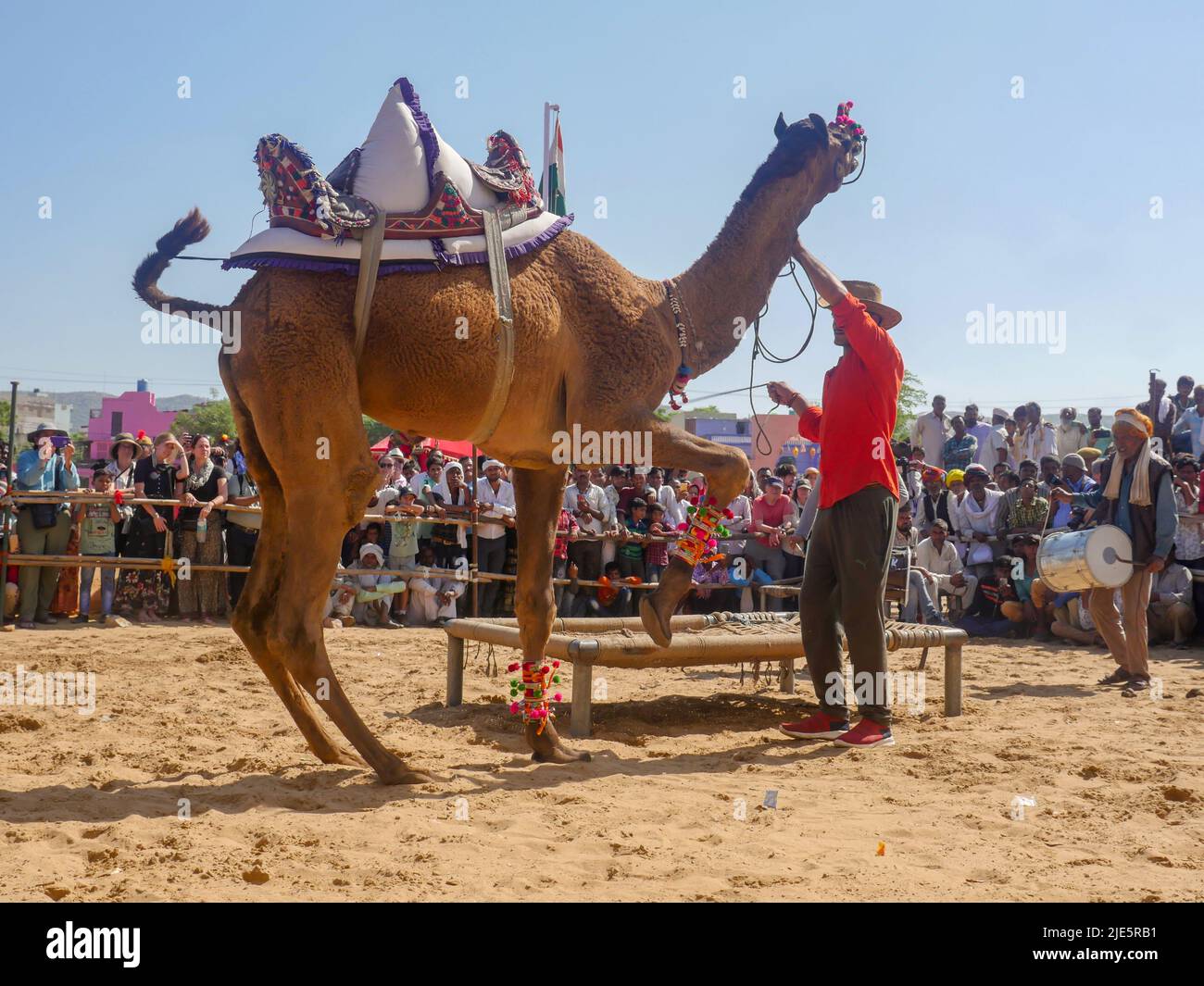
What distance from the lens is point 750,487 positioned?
15.7 metres

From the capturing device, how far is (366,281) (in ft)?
15.9

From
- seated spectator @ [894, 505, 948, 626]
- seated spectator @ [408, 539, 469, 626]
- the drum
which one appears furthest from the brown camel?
seated spectator @ [408, 539, 469, 626]

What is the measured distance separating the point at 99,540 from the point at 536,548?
805cm

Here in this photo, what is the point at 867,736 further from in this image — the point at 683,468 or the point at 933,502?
the point at 933,502

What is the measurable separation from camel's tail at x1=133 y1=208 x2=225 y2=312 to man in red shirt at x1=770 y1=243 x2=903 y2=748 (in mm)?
3032

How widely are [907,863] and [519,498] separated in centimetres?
270

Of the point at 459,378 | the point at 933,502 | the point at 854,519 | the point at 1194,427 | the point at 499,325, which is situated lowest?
the point at 854,519

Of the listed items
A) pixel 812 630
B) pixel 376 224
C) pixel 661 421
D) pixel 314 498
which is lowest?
pixel 812 630

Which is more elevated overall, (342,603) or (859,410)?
(859,410)

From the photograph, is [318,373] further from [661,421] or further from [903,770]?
[903,770]

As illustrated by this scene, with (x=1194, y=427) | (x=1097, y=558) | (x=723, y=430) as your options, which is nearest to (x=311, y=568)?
(x=1097, y=558)

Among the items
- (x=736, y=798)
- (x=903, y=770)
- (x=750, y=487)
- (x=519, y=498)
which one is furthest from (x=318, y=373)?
(x=750, y=487)

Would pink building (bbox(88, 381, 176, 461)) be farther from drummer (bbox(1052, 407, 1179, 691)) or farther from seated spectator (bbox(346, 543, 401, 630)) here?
drummer (bbox(1052, 407, 1179, 691))

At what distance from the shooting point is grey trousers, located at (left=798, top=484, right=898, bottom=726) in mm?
6301
